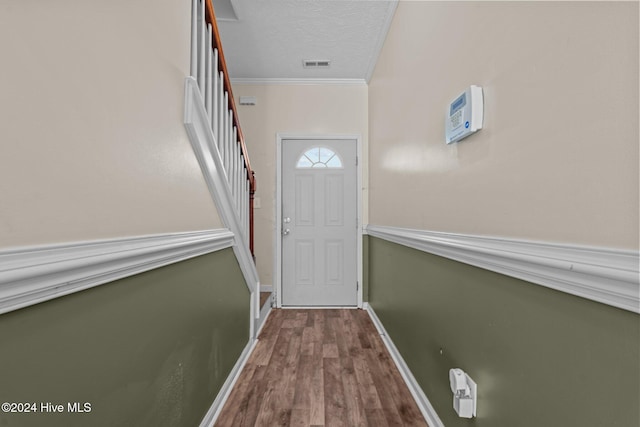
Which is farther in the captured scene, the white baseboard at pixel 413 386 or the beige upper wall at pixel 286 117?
the beige upper wall at pixel 286 117

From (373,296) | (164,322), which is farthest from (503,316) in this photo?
(373,296)

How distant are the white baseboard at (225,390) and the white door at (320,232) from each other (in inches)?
48.5

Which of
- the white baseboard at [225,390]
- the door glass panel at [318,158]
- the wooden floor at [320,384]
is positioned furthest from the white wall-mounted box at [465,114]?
the door glass panel at [318,158]

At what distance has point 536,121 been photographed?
0.83 m

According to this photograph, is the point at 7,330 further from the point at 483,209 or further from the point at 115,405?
the point at 483,209

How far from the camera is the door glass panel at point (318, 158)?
355 cm

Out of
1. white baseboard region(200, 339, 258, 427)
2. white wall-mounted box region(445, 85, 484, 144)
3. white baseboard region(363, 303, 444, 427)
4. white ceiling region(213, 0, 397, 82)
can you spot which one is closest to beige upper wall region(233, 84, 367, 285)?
white ceiling region(213, 0, 397, 82)

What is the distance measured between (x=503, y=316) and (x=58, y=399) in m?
1.15

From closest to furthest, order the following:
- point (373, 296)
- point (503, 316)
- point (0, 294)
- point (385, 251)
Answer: point (0, 294) → point (503, 316) → point (385, 251) → point (373, 296)

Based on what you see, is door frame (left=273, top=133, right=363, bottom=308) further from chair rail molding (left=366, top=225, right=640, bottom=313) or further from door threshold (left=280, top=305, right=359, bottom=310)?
chair rail molding (left=366, top=225, right=640, bottom=313)

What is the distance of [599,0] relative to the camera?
2.14ft

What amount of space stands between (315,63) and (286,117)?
656mm

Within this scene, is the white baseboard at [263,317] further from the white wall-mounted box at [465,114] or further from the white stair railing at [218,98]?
the white wall-mounted box at [465,114]

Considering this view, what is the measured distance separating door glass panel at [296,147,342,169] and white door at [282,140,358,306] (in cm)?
3
